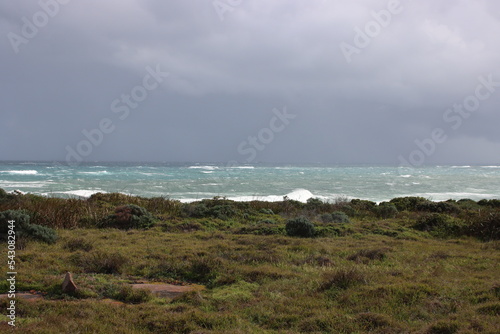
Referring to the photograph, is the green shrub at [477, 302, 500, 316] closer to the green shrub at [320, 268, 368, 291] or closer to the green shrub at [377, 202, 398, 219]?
the green shrub at [320, 268, 368, 291]

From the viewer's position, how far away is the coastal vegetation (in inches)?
212

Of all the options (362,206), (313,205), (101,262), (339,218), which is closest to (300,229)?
(339,218)

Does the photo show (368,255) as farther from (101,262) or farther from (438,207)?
(438,207)

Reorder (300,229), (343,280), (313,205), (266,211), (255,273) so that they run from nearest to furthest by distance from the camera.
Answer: (343,280), (255,273), (300,229), (266,211), (313,205)

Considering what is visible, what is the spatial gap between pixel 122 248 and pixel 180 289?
3845 mm

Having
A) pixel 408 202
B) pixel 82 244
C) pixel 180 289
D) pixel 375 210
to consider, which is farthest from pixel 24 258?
pixel 408 202

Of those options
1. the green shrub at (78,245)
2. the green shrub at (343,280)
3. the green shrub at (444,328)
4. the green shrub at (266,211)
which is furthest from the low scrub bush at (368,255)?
the green shrub at (266,211)

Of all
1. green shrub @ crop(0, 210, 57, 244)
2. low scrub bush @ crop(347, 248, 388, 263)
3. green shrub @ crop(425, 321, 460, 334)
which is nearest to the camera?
green shrub @ crop(425, 321, 460, 334)

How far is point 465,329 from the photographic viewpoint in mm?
4922

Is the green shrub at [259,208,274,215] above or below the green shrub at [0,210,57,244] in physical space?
below

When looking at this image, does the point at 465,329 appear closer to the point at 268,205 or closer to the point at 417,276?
the point at 417,276

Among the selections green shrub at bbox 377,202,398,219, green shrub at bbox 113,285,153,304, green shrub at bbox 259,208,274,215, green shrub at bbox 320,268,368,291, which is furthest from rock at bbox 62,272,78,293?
green shrub at bbox 377,202,398,219

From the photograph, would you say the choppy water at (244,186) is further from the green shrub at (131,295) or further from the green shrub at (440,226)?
the green shrub at (131,295)

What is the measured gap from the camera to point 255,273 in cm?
788
